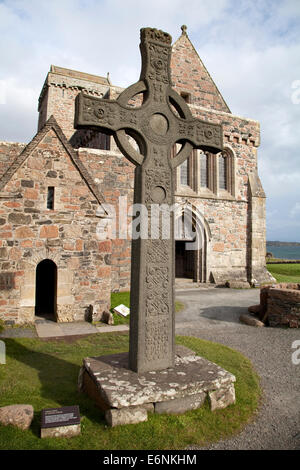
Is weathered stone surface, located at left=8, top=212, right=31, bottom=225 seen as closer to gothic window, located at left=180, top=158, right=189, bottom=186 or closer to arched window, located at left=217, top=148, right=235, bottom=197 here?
gothic window, located at left=180, top=158, right=189, bottom=186

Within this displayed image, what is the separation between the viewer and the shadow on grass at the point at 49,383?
3841 millimetres

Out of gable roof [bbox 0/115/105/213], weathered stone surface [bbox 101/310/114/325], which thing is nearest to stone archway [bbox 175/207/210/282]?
gable roof [bbox 0/115/105/213]

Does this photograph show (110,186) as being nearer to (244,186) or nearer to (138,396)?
(244,186)

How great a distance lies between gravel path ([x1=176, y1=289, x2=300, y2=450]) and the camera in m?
3.48

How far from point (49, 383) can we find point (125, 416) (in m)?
1.86

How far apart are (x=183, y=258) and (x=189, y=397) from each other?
50.0 feet

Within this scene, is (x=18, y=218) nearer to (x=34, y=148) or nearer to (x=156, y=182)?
(x=34, y=148)

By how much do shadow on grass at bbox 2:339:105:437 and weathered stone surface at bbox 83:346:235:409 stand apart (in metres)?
0.17

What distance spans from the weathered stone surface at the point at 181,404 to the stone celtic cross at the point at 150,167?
0.53 metres

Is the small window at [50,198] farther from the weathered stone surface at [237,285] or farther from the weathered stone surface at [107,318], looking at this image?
the weathered stone surface at [237,285]

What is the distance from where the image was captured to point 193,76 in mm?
18141

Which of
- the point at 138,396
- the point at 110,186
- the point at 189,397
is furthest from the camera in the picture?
the point at 110,186
